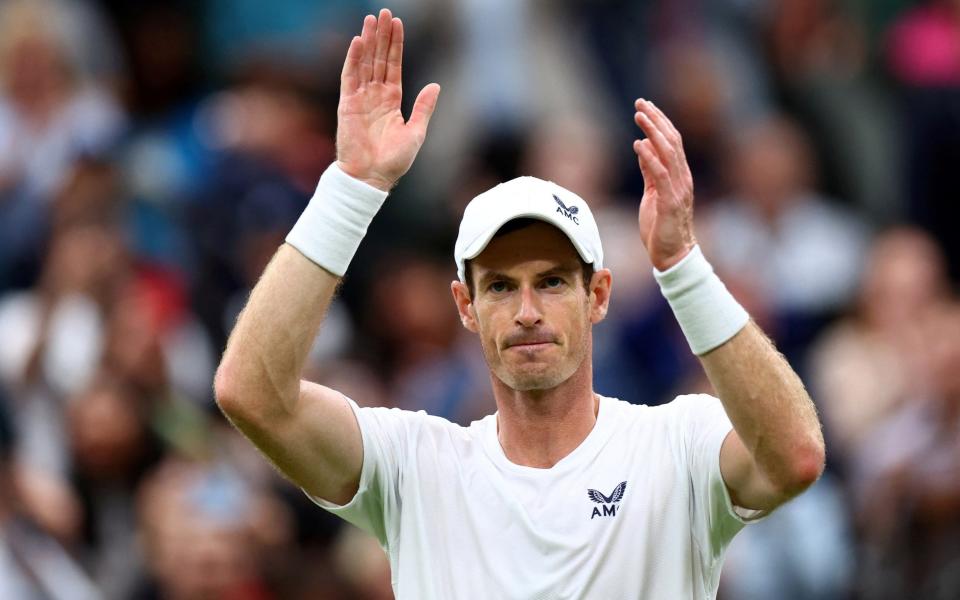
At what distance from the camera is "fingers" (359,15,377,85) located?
5.43m

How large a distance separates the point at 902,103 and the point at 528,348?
7203 mm

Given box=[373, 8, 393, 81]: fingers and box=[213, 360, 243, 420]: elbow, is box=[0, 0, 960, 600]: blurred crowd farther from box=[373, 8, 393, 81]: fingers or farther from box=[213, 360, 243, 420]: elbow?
box=[373, 8, 393, 81]: fingers

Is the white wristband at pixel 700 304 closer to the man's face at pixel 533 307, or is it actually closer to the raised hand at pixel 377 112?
the man's face at pixel 533 307

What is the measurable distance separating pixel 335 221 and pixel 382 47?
0.57 m

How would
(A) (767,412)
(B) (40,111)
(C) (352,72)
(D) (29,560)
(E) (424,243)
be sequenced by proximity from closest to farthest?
1. (A) (767,412)
2. (C) (352,72)
3. (D) (29,560)
4. (E) (424,243)
5. (B) (40,111)

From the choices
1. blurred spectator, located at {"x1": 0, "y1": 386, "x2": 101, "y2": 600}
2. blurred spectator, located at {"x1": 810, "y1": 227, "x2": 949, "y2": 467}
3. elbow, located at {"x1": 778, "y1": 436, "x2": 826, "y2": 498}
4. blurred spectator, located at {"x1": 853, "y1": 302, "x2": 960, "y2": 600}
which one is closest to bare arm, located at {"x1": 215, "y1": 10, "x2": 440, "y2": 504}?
elbow, located at {"x1": 778, "y1": 436, "x2": 826, "y2": 498}

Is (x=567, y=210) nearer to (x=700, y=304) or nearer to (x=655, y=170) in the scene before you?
(x=655, y=170)

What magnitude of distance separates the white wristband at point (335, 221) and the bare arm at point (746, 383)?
2.58 ft

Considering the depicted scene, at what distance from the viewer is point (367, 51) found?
5.45 metres

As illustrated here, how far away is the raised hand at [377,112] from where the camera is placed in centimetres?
536

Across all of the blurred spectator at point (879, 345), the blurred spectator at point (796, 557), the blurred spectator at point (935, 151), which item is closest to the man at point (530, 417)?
the blurred spectator at point (796, 557)

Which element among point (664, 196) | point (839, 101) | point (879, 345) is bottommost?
point (664, 196)

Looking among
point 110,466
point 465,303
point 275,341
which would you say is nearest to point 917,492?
point 110,466

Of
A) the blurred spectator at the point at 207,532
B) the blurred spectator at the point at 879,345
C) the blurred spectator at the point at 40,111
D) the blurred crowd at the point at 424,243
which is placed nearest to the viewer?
the blurred spectator at the point at 207,532
